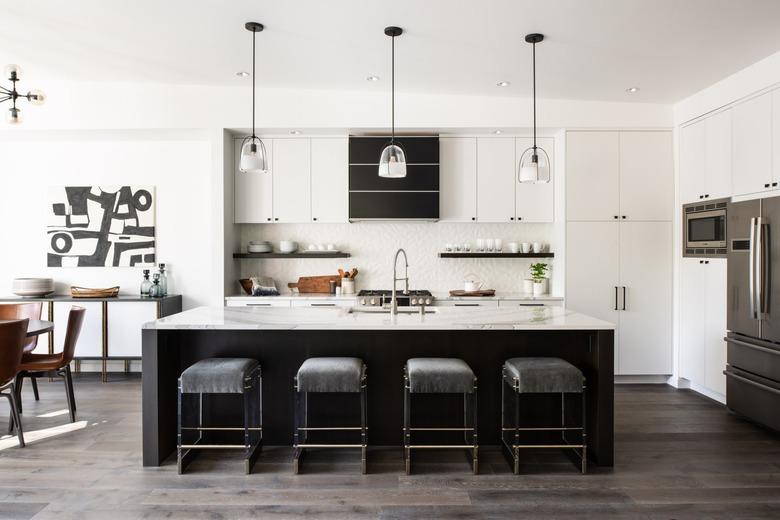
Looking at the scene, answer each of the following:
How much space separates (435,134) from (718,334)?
3.27m

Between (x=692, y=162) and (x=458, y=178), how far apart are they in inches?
88.3

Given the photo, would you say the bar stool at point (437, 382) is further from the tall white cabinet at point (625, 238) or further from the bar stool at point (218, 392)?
the tall white cabinet at point (625, 238)

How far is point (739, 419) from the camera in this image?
13.5ft

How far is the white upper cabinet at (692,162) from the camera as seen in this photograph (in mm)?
4820

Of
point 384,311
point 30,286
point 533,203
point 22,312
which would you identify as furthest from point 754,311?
point 30,286

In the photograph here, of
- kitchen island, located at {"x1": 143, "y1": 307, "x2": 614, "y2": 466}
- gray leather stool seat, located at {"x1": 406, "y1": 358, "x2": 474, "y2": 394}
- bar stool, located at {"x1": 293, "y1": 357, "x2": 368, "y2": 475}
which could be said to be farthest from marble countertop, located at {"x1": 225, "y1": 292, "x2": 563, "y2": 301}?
gray leather stool seat, located at {"x1": 406, "y1": 358, "x2": 474, "y2": 394}

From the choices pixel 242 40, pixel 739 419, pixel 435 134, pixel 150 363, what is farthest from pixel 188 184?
pixel 739 419

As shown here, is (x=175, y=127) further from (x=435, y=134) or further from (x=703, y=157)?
(x=703, y=157)

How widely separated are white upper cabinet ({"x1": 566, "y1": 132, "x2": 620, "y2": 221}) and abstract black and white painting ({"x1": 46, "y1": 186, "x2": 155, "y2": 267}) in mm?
4552

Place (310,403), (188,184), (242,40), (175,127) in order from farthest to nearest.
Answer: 1. (188,184)
2. (175,127)
3. (242,40)
4. (310,403)

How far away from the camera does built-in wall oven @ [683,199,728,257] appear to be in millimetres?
4500

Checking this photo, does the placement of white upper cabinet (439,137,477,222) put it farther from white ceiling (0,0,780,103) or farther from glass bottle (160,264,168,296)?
glass bottle (160,264,168,296)

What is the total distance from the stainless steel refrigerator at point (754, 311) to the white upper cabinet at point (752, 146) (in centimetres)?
18

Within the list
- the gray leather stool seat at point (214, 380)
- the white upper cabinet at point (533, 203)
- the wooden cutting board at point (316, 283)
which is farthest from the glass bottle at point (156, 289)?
the white upper cabinet at point (533, 203)
